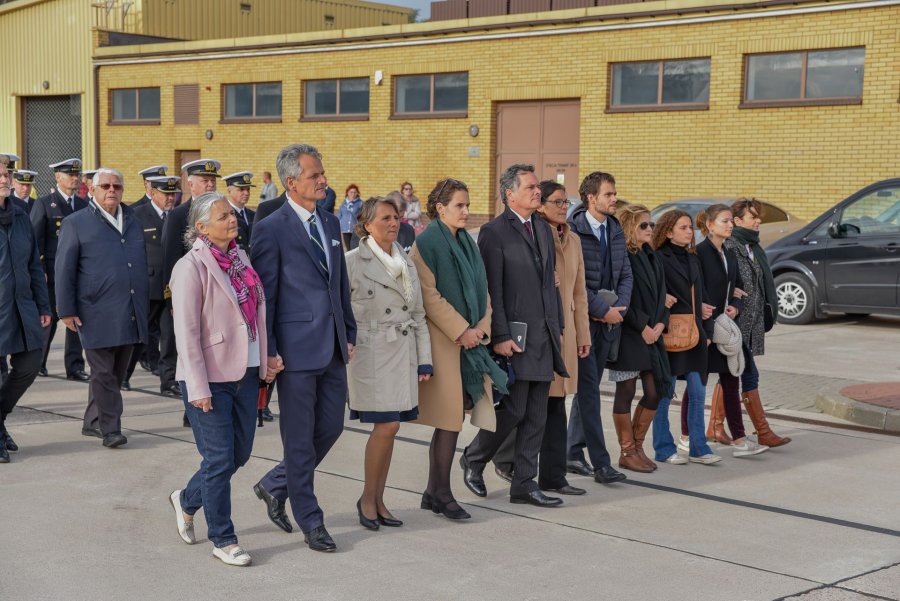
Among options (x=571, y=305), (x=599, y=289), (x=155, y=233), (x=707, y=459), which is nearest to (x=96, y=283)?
(x=155, y=233)

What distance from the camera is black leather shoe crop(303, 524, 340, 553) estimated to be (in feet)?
18.5

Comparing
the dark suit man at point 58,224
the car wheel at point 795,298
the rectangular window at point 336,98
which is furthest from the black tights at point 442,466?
the rectangular window at point 336,98

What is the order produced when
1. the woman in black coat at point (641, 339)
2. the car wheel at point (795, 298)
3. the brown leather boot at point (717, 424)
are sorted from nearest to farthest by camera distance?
1. the woman in black coat at point (641, 339)
2. the brown leather boot at point (717, 424)
3. the car wheel at point (795, 298)

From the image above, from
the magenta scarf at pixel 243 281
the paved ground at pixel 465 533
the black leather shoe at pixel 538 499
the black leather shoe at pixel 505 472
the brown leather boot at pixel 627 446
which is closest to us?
the paved ground at pixel 465 533

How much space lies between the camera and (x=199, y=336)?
17.6 feet

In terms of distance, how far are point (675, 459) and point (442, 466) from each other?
2.11 m

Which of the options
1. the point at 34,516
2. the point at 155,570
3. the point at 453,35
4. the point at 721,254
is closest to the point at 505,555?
the point at 155,570

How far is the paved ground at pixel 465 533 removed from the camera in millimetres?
5176

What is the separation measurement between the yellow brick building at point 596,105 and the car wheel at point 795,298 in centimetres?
609

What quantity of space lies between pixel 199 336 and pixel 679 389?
21.0 feet

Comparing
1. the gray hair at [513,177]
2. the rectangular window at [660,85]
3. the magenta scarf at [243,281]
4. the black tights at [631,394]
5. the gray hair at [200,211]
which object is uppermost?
the rectangular window at [660,85]

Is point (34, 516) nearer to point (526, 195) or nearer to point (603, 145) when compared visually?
point (526, 195)

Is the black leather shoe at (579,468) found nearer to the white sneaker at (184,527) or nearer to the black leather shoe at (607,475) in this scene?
the black leather shoe at (607,475)

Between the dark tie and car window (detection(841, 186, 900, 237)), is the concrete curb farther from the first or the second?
car window (detection(841, 186, 900, 237))
